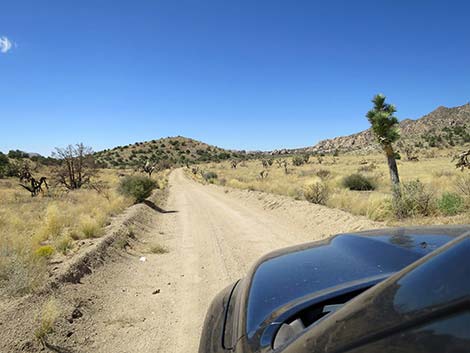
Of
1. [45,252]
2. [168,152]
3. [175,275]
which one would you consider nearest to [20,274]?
[45,252]

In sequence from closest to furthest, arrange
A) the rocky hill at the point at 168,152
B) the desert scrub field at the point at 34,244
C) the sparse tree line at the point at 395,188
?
the desert scrub field at the point at 34,244
the sparse tree line at the point at 395,188
the rocky hill at the point at 168,152

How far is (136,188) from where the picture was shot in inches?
741

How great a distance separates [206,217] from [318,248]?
11.9 m

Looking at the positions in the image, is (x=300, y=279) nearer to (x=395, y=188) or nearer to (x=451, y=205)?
(x=451, y=205)

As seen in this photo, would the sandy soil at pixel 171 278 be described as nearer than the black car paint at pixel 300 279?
No

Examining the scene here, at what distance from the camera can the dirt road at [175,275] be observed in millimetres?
4867

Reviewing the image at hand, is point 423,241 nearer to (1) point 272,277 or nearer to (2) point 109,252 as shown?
(1) point 272,277

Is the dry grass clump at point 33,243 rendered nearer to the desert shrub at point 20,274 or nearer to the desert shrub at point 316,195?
the desert shrub at point 20,274

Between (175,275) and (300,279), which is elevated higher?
(300,279)

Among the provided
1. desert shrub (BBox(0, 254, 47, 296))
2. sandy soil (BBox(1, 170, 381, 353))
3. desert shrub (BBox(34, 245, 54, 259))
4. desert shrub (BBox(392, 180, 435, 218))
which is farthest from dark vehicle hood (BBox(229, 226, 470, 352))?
desert shrub (BBox(392, 180, 435, 218))

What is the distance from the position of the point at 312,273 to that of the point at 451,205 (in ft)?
29.8

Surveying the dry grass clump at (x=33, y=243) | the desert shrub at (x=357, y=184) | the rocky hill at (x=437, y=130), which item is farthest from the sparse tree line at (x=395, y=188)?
the rocky hill at (x=437, y=130)

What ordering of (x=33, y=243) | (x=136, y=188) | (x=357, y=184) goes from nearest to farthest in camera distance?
1. (x=33, y=243)
2. (x=136, y=188)
3. (x=357, y=184)

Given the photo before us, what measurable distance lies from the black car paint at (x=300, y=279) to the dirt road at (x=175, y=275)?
7.78 ft
